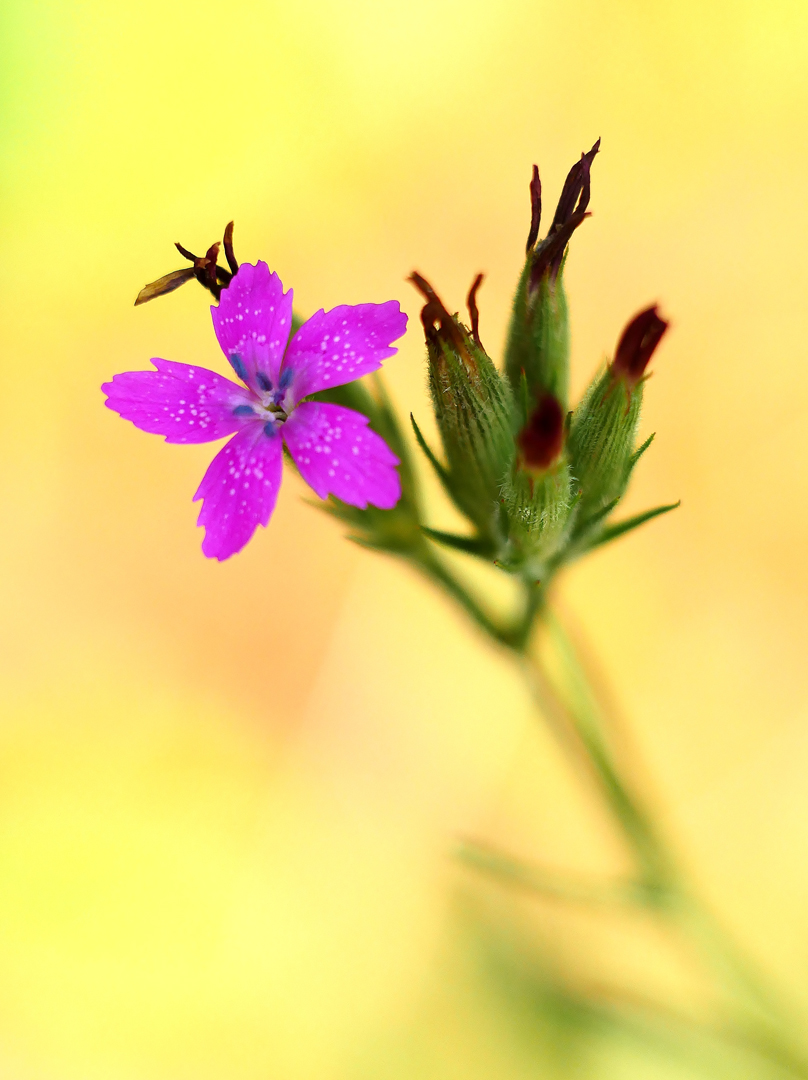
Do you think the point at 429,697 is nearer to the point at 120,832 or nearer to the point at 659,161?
the point at 120,832

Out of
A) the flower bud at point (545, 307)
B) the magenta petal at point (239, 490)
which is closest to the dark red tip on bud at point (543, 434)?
the flower bud at point (545, 307)

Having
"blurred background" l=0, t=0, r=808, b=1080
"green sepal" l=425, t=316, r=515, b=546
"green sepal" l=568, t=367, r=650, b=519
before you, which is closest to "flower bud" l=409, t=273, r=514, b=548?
"green sepal" l=425, t=316, r=515, b=546

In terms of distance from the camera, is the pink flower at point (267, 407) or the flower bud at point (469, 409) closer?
the pink flower at point (267, 407)

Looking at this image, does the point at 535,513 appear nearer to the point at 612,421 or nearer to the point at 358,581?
the point at 612,421

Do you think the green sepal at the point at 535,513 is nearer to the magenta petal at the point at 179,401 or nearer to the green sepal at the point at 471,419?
the green sepal at the point at 471,419

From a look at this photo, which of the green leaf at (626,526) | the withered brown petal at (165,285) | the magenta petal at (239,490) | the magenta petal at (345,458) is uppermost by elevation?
the withered brown petal at (165,285)

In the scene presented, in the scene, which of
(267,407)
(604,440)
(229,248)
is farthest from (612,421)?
(229,248)

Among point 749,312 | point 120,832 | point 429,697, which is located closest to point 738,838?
point 429,697
